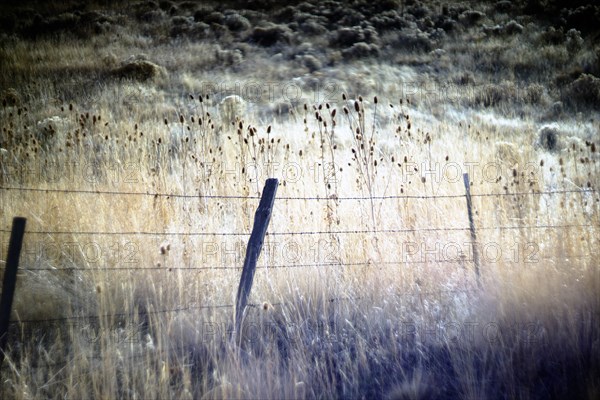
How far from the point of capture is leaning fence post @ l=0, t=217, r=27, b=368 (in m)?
3.61

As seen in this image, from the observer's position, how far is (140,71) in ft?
48.7

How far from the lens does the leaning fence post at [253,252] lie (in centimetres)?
378

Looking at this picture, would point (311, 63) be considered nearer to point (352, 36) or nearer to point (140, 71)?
point (352, 36)

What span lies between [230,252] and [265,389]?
1660mm

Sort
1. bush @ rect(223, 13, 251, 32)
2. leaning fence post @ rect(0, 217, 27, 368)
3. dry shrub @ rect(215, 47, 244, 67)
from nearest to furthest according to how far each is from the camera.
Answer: leaning fence post @ rect(0, 217, 27, 368), dry shrub @ rect(215, 47, 244, 67), bush @ rect(223, 13, 251, 32)

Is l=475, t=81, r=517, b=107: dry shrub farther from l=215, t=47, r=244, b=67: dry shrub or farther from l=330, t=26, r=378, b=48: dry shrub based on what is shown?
l=215, t=47, r=244, b=67: dry shrub

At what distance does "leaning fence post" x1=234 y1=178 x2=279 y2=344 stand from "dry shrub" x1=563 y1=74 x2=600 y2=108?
11.4 metres

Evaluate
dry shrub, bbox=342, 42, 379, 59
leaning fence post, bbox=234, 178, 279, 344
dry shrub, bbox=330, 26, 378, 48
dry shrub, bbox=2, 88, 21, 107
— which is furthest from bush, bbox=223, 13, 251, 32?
leaning fence post, bbox=234, 178, 279, 344

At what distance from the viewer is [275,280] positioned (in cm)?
445

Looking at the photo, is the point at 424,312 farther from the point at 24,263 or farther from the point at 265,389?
the point at 24,263

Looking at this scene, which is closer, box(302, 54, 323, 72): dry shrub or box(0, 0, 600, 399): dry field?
box(0, 0, 600, 399): dry field

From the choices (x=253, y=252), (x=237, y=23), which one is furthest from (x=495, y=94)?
(x=253, y=252)

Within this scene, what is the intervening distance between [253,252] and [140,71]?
12.2 meters

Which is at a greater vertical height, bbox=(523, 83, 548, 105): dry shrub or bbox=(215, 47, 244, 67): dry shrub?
bbox=(215, 47, 244, 67): dry shrub
